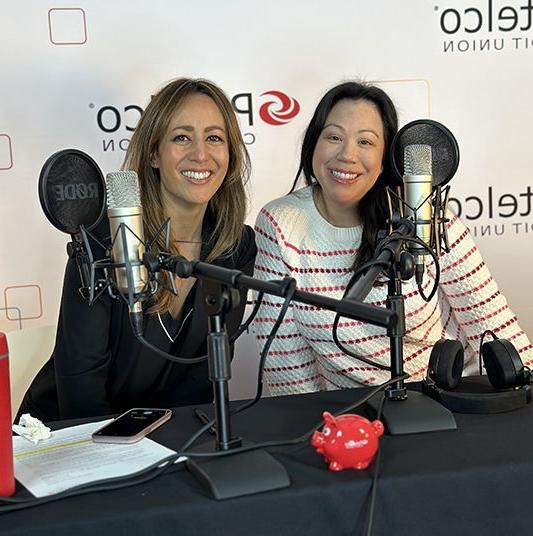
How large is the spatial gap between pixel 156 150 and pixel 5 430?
3.31 feet

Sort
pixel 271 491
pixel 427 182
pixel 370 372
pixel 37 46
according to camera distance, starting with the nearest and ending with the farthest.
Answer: pixel 271 491 < pixel 427 182 < pixel 370 372 < pixel 37 46

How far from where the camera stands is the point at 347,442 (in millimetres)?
1111

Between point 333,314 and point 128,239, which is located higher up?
point 128,239

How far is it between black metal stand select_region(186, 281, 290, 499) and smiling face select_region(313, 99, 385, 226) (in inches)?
35.9

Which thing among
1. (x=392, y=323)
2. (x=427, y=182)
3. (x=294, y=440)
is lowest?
(x=294, y=440)

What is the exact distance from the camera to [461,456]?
1.16 metres

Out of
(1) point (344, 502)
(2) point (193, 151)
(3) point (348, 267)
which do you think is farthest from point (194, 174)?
(1) point (344, 502)

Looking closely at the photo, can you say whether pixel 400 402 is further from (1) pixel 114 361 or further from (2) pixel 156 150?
(2) pixel 156 150

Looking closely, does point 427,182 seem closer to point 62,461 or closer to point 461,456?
point 461,456

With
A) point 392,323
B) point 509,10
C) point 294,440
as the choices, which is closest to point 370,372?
point 294,440

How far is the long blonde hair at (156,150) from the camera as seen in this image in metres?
1.92

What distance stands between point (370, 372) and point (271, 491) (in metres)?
0.92

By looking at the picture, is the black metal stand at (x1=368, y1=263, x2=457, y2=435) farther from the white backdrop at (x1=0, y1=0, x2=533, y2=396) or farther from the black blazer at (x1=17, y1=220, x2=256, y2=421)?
the white backdrop at (x1=0, y1=0, x2=533, y2=396)

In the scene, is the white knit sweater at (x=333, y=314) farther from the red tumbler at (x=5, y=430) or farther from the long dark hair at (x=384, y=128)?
the red tumbler at (x=5, y=430)
